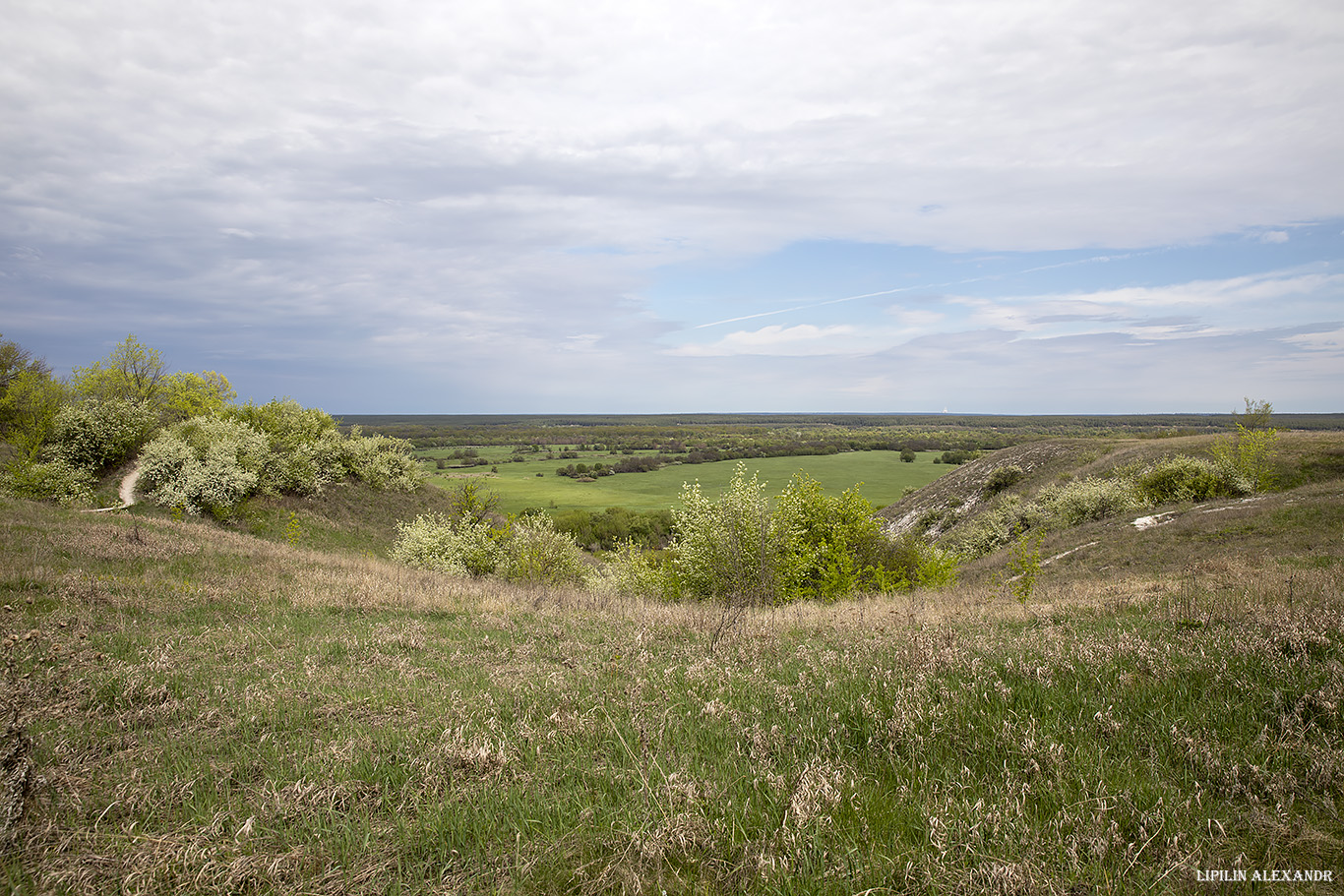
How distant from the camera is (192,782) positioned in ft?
12.2

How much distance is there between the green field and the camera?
3406 inches

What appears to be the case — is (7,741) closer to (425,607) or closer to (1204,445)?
(425,607)

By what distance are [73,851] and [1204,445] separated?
210 ft

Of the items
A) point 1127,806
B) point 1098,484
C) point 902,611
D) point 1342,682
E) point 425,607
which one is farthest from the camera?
point 1098,484

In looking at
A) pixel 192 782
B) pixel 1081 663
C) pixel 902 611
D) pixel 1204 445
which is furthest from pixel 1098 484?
pixel 192 782

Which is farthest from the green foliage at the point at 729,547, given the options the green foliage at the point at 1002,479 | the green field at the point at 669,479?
the green field at the point at 669,479

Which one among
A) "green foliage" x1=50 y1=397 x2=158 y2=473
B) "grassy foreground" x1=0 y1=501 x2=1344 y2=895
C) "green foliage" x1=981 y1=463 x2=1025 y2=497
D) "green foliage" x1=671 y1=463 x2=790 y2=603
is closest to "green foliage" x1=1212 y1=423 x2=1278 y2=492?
"green foliage" x1=981 y1=463 x2=1025 y2=497

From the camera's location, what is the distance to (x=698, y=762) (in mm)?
3865

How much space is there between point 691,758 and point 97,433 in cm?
5428

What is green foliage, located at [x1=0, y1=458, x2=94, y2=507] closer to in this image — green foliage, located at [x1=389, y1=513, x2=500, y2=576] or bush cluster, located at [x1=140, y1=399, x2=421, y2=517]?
bush cluster, located at [x1=140, y1=399, x2=421, y2=517]

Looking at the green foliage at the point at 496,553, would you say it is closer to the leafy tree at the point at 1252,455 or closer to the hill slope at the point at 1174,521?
the hill slope at the point at 1174,521

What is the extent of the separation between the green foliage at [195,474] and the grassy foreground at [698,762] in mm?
38558

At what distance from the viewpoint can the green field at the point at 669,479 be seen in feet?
284

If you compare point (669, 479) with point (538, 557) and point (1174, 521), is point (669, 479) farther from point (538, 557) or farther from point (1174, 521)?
point (1174, 521)
